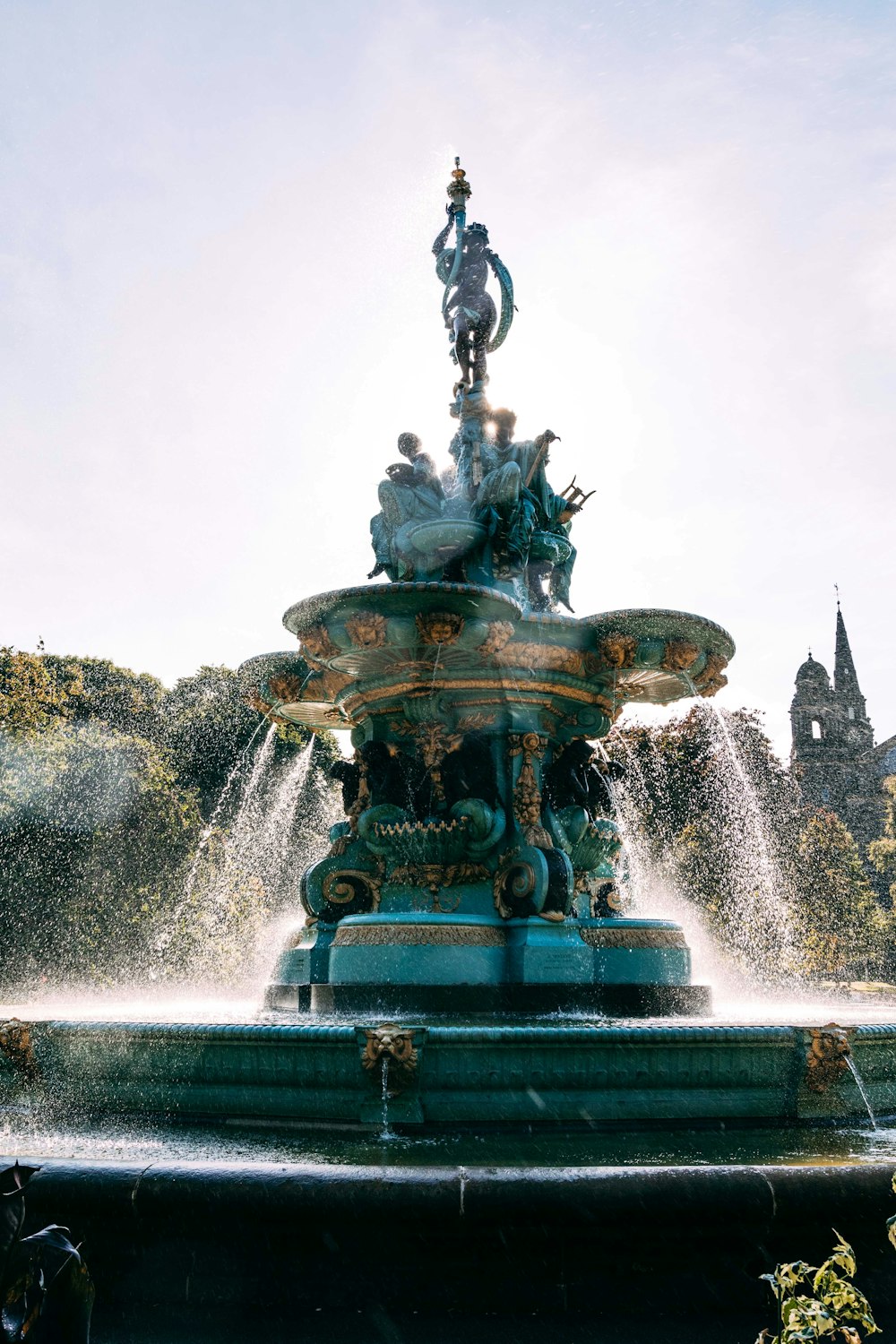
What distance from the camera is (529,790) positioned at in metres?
9.18

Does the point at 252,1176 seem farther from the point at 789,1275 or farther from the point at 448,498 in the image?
the point at 448,498

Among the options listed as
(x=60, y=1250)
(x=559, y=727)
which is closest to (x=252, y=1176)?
(x=60, y=1250)

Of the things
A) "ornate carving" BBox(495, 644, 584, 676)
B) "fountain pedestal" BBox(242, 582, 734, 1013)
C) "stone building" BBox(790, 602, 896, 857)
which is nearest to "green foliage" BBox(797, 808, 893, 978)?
"fountain pedestal" BBox(242, 582, 734, 1013)

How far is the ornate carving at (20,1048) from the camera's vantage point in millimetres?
6691

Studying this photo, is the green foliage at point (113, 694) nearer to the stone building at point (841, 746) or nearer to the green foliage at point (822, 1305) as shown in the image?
the green foliage at point (822, 1305)

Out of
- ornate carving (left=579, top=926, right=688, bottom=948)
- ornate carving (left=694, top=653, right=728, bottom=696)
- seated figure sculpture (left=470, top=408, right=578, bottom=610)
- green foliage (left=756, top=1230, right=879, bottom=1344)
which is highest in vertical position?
seated figure sculpture (left=470, top=408, right=578, bottom=610)

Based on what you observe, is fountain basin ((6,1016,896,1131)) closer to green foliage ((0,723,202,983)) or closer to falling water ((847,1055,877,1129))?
falling water ((847,1055,877,1129))

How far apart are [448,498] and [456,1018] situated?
530 centimetres

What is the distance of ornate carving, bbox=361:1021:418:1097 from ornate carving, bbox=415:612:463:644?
347 centimetres

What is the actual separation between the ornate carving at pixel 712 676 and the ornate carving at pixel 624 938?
2.50 metres

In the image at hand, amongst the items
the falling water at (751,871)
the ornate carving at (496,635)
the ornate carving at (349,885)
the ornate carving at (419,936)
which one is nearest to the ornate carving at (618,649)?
the ornate carving at (496,635)

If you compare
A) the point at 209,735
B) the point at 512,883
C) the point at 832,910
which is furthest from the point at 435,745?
the point at 209,735

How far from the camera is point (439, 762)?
936cm

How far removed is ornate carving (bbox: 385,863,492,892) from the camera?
8969 millimetres
